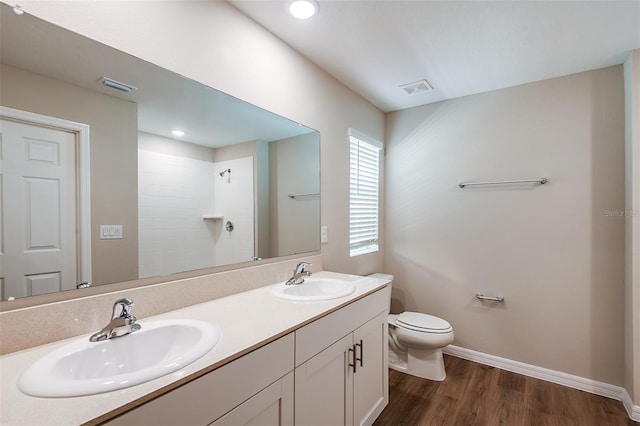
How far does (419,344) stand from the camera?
2223 millimetres

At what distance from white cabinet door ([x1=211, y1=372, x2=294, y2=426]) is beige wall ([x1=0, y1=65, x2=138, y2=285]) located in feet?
2.22

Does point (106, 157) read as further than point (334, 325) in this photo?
No

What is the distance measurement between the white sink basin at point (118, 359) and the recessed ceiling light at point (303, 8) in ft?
5.19

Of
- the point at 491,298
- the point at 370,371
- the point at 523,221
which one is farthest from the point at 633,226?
the point at 370,371

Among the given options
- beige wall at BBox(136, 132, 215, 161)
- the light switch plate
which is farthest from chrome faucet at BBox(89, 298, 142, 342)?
the light switch plate

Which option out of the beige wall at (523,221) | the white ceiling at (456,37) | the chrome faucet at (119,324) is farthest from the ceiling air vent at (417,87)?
the chrome faucet at (119,324)

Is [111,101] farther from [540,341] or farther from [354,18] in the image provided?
[540,341]

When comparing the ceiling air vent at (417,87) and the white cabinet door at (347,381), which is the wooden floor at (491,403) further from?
the ceiling air vent at (417,87)

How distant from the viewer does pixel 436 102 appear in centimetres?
277

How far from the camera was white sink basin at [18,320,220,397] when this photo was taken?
26.8 inches

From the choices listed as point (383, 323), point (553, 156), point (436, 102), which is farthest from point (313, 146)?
point (553, 156)

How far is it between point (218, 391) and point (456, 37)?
2.16 meters

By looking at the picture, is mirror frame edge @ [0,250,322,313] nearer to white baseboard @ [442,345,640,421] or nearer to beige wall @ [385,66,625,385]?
beige wall @ [385,66,625,385]

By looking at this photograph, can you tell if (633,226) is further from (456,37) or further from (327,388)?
(327,388)
